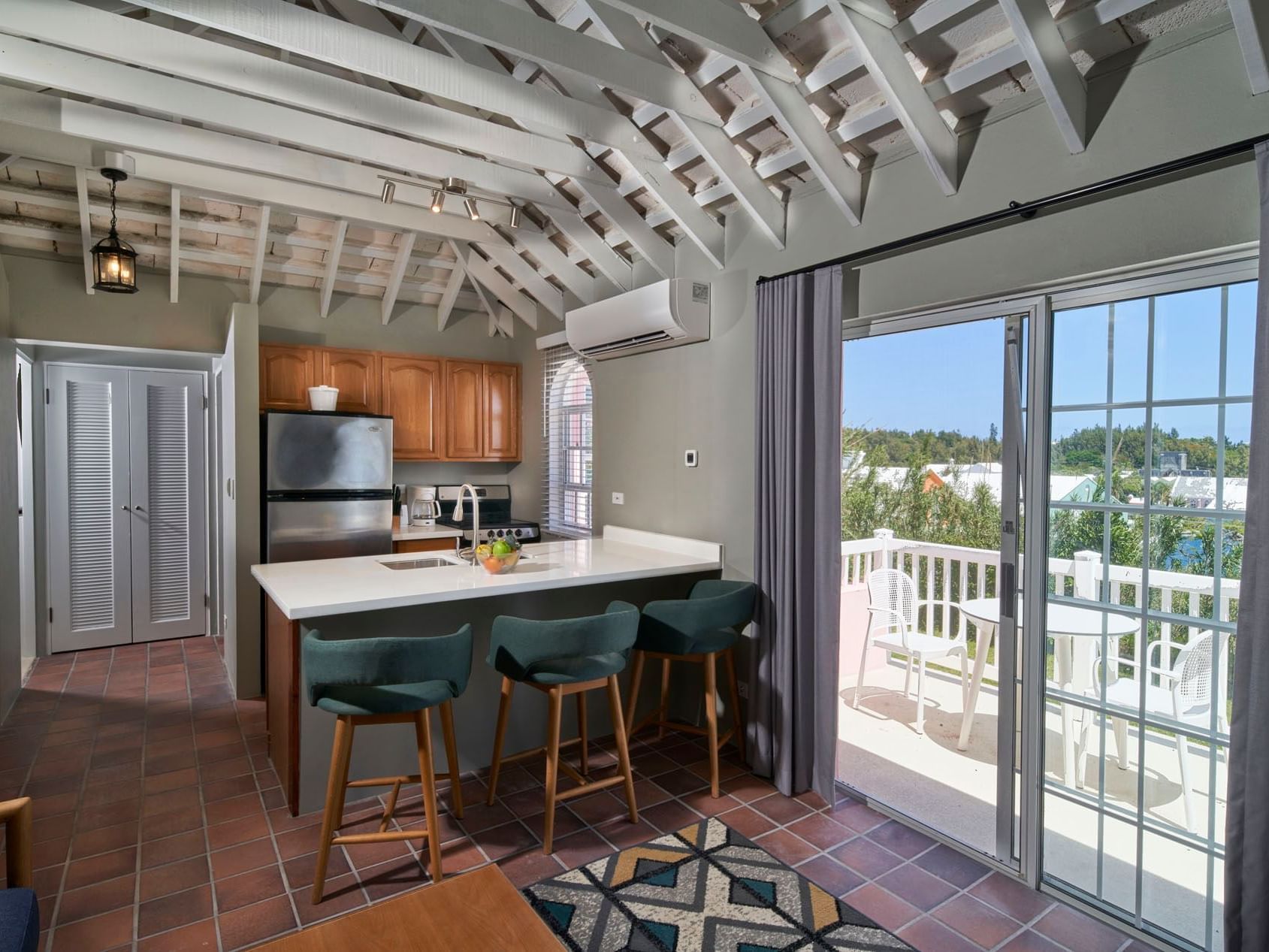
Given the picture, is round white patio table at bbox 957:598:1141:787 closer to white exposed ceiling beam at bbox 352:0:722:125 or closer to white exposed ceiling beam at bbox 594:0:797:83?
white exposed ceiling beam at bbox 594:0:797:83

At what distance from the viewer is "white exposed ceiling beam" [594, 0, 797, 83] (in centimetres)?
205

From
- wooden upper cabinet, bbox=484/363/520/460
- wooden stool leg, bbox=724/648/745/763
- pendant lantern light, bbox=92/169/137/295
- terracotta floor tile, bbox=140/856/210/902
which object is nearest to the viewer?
terracotta floor tile, bbox=140/856/210/902

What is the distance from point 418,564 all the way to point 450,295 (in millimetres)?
2702

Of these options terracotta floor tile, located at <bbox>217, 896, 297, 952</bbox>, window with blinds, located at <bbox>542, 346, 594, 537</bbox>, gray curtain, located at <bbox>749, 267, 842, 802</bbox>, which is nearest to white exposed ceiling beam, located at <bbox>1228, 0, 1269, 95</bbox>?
gray curtain, located at <bbox>749, 267, 842, 802</bbox>

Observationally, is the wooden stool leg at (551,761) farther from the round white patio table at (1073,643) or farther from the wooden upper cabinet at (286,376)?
the wooden upper cabinet at (286,376)

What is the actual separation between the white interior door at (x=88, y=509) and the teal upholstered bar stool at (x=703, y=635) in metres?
4.20

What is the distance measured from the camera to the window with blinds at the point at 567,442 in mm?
5246

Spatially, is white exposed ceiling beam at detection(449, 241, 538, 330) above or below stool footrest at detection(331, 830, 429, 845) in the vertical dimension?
above

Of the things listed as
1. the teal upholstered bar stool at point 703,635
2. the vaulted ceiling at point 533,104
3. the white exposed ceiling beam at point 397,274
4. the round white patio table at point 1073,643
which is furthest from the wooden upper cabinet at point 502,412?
the round white patio table at point 1073,643

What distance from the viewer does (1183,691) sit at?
82.9 inches

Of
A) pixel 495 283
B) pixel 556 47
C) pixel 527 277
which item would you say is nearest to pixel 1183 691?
pixel 556 47

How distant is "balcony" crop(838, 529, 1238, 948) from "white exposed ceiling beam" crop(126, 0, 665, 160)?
213cm

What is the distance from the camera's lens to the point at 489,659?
2773 millimetres

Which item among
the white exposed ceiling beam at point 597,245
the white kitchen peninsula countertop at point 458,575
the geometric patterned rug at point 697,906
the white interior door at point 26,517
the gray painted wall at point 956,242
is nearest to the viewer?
the gray painted wall at point 956,242
